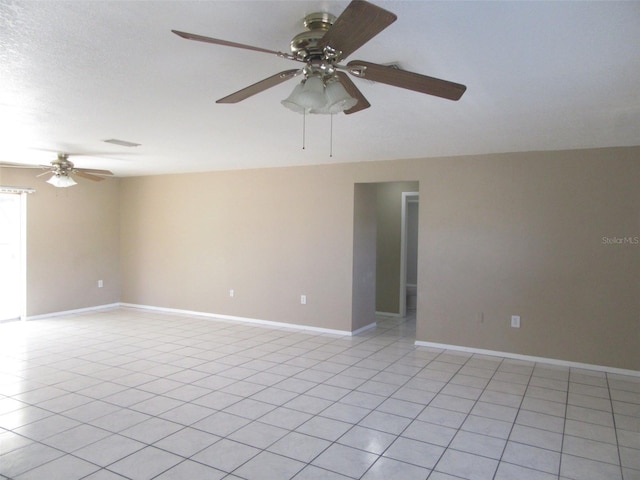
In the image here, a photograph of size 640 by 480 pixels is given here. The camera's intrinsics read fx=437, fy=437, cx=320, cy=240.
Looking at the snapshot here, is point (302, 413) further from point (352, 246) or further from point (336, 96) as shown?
point (352, 246)

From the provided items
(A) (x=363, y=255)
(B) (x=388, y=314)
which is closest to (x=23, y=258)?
(A) (x=363, y=255)

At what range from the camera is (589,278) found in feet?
14.4

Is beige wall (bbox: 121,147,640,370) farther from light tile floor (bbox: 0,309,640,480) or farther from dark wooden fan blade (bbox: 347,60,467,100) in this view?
dark wooden fan blade (bbox: 347,60,467,100)

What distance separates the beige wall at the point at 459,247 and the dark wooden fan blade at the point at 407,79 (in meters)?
3.27

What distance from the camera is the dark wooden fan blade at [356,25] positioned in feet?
4.39

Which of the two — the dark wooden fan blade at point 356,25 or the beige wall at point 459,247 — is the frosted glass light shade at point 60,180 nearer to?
the beige wall at point 459,247

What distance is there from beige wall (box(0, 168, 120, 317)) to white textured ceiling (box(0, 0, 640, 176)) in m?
2.62

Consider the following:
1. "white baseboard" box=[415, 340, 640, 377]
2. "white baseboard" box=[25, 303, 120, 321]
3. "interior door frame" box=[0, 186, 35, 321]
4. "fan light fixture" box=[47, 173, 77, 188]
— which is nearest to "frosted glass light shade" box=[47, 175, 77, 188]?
"fan light fixture" box=[47, 173, 77, 188]

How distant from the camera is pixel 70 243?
704cm

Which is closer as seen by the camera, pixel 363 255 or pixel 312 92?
pixel 312 92

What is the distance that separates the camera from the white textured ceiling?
174 cm

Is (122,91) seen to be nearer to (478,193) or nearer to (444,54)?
(444,54)

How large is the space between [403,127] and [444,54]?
4.90 ft

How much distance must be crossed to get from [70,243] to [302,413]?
5.51 m
